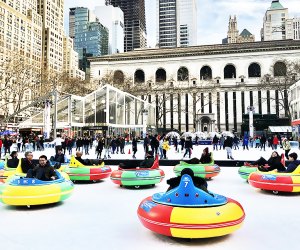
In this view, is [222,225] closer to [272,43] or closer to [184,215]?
[184,215]

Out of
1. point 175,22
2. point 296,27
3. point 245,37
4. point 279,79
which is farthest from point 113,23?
point 279,79

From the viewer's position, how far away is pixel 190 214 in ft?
14.5

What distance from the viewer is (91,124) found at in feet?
108

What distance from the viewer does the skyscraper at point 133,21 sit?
600ft

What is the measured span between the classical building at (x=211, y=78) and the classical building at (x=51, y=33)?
49.1 m

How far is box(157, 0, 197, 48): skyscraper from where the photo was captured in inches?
5576

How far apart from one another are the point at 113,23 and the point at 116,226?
600 ft

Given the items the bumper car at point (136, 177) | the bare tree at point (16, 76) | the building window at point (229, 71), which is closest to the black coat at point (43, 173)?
the bumper car at point (136, 177)

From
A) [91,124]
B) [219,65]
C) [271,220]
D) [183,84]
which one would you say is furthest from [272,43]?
[271,220]

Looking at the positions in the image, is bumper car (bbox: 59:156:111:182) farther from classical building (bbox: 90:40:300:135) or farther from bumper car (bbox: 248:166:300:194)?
classical building (bbox: 90:40:300:135)

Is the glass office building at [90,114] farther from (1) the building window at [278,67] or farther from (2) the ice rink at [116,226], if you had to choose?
(1) the building window at [278,67]

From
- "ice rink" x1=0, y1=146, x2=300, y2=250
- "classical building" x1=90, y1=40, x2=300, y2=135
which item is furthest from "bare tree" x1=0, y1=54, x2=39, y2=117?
"ice rink" x1=0, y1=146, x2=300, y2=250

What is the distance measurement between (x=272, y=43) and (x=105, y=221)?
6364 centimetres

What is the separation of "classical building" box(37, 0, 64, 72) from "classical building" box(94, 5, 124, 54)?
6324 cm
